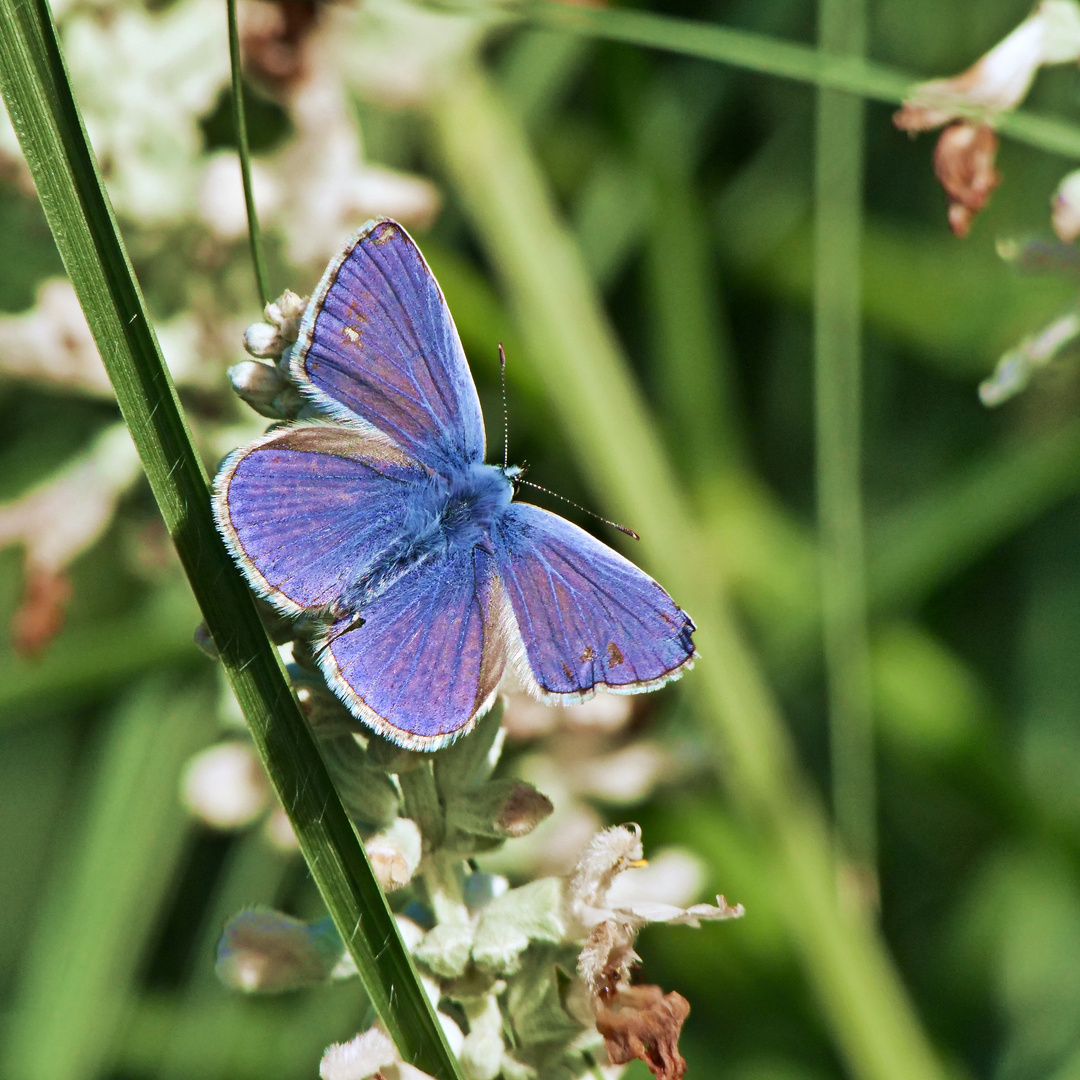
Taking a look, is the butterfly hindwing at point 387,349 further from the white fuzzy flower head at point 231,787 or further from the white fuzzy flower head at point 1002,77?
the white fuzzy flower head at point 231,787

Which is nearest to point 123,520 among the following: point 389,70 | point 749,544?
point 389,70

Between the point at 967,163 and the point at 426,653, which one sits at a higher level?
the point at 967,163

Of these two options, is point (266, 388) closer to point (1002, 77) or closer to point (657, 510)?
point (1002, 77)

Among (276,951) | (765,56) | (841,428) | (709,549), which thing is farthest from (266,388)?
(709,549)

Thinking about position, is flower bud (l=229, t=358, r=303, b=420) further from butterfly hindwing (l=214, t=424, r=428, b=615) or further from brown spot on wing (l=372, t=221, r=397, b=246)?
brown spot on wing (l=372, t=221, r=397, b=246)

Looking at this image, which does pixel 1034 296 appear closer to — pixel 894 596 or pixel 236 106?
pixel 894 596

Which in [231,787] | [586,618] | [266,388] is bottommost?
[586,618]

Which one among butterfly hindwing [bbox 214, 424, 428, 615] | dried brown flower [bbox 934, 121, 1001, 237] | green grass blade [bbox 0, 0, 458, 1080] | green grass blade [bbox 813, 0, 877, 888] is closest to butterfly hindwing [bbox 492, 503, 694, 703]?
butterfly hindwing [bbox 214, 424, 428, 615]
